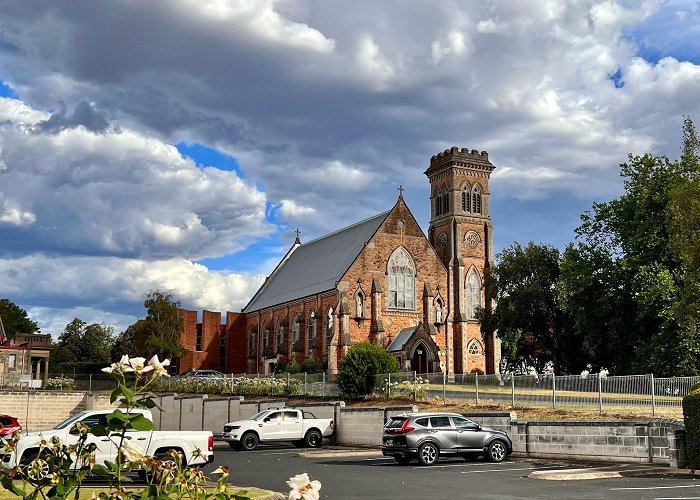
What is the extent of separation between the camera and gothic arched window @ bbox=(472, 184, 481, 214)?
77.8 metres

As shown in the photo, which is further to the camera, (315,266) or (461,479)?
(315,266)

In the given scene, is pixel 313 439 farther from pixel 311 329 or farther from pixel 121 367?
pixel 311 329

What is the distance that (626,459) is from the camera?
2383 centimetres

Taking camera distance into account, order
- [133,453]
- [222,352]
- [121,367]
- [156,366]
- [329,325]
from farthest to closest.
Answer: [222,352]
[329,325]
[121,367]
[156,366]
[133,453]

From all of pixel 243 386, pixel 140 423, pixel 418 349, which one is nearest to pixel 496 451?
pixel 140 423

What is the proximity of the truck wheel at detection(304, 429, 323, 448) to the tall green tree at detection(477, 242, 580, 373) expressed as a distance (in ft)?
90.5

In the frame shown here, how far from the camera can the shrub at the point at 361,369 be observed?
40844 millimetres

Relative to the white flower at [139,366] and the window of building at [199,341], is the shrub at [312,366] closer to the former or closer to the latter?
the window of building at [199,341]

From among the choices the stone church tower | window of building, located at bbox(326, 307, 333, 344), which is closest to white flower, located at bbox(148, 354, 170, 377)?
window of building, located at bbox(326, 307, 333, 344)

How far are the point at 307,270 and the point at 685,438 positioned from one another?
5618 centimetres

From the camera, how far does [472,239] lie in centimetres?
7575

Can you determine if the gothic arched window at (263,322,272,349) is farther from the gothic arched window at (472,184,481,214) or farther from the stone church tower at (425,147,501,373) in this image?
the gothic arched window at (472,184,481,214)

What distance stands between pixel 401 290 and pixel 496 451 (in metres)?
42.5

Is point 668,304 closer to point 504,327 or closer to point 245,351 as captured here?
point 504,327
